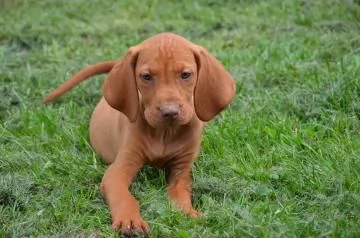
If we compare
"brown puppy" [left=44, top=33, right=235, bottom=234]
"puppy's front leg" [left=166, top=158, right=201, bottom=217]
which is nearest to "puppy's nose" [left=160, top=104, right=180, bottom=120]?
"brown puppy" [left=44, top=33, right=235, bottom=234]

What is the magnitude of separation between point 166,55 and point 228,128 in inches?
48.2

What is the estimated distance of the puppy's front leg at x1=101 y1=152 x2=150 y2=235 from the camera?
13.8 feet

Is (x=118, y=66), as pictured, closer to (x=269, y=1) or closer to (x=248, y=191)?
(x=248, y=191)

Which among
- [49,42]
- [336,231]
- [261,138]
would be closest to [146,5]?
[49,42]

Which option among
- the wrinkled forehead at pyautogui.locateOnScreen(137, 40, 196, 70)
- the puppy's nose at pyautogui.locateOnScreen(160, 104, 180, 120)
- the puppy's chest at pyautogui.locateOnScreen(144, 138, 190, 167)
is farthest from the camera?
the puppy's chest at pyautogui.locateOnScreen(144, 138, 190, 167)

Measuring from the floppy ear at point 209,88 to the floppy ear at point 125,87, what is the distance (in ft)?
1.19

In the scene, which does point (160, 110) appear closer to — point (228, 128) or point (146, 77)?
point (146, 77)

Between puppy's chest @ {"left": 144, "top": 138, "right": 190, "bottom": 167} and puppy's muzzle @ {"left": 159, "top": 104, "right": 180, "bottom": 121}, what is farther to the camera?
puppy's chest @ {"left": 144, "top": 138, "right": 190, "bottom": 167}

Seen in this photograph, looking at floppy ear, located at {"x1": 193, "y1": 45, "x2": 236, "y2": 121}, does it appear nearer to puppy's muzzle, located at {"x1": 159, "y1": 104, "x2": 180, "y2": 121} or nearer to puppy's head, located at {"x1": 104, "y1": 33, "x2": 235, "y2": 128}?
puppy's head, located at {"x1": 104, "y1": 33, "x2": 235, "y2": 128}

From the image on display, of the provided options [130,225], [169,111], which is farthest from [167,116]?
[130,225]

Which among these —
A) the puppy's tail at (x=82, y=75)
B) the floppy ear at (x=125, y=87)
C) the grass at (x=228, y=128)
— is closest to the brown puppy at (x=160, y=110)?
the floppy ear at (x=125, y=87)

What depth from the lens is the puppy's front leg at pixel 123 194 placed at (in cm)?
419

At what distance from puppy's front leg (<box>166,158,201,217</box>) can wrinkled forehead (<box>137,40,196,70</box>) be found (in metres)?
0.69

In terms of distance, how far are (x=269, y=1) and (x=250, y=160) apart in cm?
516
